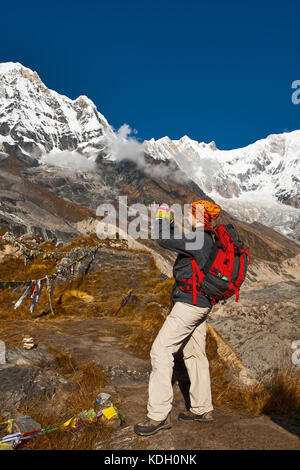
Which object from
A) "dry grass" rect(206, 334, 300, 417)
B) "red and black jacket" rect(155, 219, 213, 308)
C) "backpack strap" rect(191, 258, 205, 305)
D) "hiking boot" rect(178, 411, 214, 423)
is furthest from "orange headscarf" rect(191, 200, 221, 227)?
"dry grass" rect(206, 334, 300, 417)

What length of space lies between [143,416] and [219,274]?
2283 mm

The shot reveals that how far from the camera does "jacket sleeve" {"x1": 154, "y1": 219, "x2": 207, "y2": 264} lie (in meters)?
4.23

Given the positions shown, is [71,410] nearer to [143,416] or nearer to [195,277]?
[143,416]

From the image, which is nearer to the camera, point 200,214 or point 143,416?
point 143,416

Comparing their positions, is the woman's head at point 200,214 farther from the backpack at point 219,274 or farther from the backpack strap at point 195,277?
the backpack strap at point 195,277

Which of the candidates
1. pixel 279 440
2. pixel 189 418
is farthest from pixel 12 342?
pixel 279 440

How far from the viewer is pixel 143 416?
427cm

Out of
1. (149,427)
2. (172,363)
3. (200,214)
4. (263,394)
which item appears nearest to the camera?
(149,427)

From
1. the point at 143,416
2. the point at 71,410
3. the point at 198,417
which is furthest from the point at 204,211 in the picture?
the point at 71,410

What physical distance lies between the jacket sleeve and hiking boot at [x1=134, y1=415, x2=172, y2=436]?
2.19m

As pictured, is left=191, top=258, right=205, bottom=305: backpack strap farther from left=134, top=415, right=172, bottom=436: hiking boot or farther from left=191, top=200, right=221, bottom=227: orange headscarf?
left=134, top=415, right=172, bottom=436: hiking boot

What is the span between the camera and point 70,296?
1334cm
